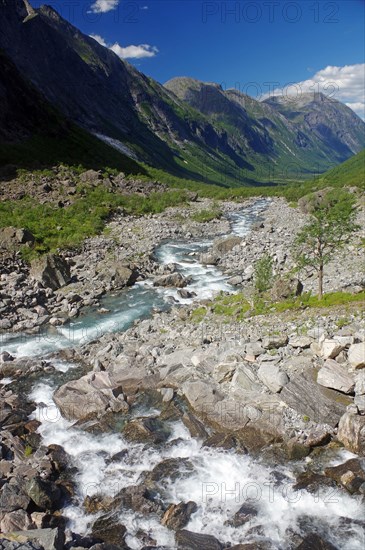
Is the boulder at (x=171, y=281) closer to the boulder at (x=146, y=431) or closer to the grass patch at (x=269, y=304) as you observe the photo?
the grass patch at (x=269, y=304)

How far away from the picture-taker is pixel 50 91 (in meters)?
147

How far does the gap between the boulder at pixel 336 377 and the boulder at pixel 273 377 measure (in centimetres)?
161

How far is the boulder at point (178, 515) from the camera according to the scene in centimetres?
1365

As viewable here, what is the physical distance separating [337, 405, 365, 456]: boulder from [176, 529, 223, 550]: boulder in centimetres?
656

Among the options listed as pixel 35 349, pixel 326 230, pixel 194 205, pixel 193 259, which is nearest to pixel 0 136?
pixel 194 205

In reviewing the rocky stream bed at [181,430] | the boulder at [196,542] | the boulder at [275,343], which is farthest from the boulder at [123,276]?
the boulder at [196,542]

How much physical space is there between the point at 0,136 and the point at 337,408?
85.4 metres

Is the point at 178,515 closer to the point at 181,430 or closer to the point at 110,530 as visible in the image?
the point at 110,530

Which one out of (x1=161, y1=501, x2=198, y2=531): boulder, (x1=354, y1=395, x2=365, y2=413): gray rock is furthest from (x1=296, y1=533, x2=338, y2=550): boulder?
(x1=354, y1=395, x2=365, y2=413): gray rock

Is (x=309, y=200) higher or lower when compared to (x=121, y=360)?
higher

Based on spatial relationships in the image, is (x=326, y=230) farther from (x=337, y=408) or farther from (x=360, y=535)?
(x=360, y=535)

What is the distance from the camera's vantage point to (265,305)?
28672 millimetres

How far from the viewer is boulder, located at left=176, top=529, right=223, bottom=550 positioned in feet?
41.9

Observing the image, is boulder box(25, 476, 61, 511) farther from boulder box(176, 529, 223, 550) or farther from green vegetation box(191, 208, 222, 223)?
green vegetation box(191, 208, 222, 223)
